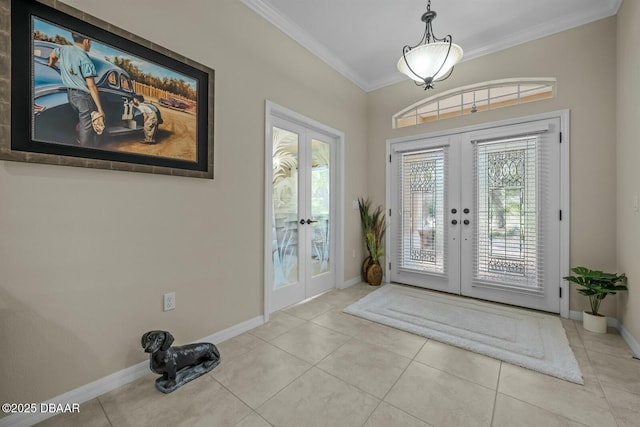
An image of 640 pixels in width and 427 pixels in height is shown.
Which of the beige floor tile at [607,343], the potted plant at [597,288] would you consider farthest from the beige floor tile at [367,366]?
the potted plant at [597,288]

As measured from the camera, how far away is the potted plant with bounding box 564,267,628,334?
2.25 metres

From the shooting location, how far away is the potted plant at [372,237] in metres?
3.78

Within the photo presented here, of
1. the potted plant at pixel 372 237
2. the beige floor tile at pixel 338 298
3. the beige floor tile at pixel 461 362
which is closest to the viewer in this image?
the beige floor tile at pixel 461 362

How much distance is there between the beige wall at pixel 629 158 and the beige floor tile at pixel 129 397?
11.3 ft

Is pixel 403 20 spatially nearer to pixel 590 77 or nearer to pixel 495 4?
pixel 495 4

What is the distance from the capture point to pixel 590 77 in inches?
101

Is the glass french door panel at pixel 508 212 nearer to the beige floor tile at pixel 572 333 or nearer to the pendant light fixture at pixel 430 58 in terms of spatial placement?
the beige floor tile at pixel 572 333

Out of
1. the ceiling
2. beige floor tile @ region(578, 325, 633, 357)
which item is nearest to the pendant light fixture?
the ceiling

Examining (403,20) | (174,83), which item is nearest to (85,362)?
(174,83)

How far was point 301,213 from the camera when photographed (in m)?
3.12

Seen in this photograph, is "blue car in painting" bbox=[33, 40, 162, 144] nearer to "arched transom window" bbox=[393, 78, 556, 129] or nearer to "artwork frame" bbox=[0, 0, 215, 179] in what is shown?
"artwork frame" bbox=[0, 0, 215, 179]

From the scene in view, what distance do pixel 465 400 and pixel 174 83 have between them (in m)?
2.78

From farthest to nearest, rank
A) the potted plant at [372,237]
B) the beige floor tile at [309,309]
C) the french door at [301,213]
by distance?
the potted plant at [372,237] < the french door at [301,213] < the beige floor tile at [309,309]

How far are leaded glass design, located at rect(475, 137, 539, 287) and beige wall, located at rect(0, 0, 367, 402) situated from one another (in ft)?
7.84
